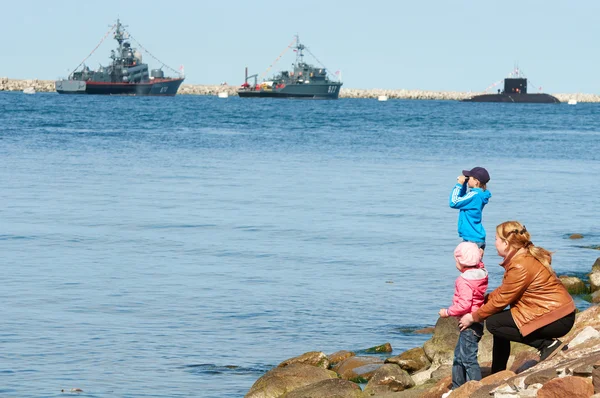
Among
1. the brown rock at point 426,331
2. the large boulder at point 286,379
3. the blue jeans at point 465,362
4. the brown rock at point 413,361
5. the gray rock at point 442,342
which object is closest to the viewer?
the blue jeans at point 465,362

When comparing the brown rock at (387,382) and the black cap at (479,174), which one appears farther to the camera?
the black cap at (479,174)

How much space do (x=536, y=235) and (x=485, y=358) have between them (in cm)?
1158

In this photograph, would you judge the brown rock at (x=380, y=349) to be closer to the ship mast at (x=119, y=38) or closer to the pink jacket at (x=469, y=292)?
the pink jacket at (x=469, y=292)

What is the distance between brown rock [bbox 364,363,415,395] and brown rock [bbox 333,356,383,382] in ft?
1.98

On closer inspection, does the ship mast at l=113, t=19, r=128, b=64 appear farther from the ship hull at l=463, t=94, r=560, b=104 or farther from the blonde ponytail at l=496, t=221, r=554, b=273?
the blonde ponytail at l=496, t=221, r=554, b=273

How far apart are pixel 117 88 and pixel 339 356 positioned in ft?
486

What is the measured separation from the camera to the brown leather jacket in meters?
8.10

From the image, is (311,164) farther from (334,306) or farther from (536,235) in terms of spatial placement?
(334,306)

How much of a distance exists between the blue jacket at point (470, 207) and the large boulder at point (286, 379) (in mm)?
2169

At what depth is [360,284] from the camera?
53.0ft

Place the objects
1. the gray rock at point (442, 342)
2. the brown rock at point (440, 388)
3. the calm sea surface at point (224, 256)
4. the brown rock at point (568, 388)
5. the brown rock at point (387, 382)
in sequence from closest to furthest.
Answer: the brown rock at point (568, 388), the brown rock at point (440, 388), the brown rock at point (387, 382), the gray rock at point (442, 342), the calm sea surface at point (224, 256)

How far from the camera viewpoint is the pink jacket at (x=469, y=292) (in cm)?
838

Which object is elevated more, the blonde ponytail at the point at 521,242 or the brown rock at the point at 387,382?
the blonde ponytail at the point at 521,242

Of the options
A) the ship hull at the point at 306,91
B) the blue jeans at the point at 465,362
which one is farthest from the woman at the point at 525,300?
the ship hull at the point at 306,91
